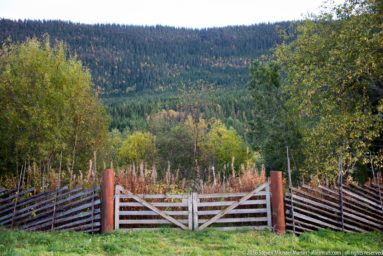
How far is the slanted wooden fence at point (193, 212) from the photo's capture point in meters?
8.73

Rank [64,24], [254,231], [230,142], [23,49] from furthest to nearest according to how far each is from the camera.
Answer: [64,24] < [230,142] < [23,49] < [254,231]

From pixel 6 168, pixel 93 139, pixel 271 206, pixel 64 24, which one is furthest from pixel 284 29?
pixel 64 24

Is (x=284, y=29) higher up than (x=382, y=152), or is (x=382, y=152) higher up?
(x=284, y=29)

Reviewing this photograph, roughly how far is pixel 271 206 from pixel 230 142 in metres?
40.6

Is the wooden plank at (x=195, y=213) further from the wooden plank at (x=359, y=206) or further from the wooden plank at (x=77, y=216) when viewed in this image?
the wooden plank at (x=359, y=206)

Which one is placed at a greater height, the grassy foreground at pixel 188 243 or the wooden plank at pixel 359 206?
the wooden plank at pixel 359 206

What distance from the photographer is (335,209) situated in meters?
8.62

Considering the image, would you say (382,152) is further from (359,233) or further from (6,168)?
(6,168)

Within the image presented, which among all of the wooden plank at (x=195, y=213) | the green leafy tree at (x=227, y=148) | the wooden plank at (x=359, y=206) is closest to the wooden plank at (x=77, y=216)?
the wooden plank at (x=195, y=213)

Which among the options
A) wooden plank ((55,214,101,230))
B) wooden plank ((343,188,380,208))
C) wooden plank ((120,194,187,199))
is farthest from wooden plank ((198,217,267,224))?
wooden plank ((55,214,101,230))

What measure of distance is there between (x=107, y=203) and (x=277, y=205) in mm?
4788

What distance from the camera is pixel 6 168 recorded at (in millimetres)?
15789

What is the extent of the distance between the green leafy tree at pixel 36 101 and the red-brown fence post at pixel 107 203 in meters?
7.93

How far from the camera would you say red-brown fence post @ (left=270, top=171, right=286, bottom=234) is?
8406mm
